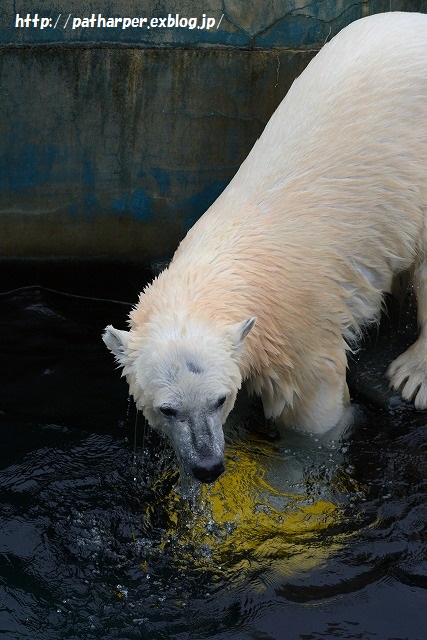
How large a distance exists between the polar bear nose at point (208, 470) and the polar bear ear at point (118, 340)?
0.60 meters

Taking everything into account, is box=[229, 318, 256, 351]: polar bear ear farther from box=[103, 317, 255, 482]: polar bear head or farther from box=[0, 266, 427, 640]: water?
box=[0, 266, 427, 640]: water

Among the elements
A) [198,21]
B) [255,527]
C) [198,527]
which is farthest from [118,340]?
[198,21]

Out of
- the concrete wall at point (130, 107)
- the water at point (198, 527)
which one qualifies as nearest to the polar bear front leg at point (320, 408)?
the water at point (198, 527)

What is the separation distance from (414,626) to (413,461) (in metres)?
1.13

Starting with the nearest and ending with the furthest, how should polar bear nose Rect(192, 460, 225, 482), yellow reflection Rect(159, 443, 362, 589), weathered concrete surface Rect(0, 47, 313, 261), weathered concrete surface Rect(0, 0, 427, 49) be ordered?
polar bear nose Rect(192, 460, 225, 482) < yellow reflection Rect(159, 443, 362, 589) < weathered concrete surface Rect(0, 0, 427, 49) < weathered concrete surface Rect(0, 47, 313, 261)

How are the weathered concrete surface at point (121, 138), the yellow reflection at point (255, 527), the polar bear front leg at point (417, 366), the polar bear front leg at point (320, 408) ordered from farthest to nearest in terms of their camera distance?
1. the weathered concrete surface at point (121, 138)
2. the polar bear front leg at point (417, 366)
3. the polar bear front leg at point (320, 408)
4. the yellow reflection at point (255, 527)

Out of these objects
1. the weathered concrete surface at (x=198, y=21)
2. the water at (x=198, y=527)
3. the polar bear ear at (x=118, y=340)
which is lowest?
the water at (x=198, y=527)

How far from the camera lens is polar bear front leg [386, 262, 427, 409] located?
5.17 meters

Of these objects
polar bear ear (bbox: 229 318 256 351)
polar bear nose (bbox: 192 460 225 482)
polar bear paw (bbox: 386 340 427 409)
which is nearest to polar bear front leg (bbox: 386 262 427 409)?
polar bear paw (bbox: 386 340 427 409)

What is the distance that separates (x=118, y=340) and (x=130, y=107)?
2.50 metres

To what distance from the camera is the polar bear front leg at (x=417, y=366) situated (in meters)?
5.17

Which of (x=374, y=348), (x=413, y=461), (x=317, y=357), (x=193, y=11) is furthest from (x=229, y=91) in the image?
(x=413, y=461)

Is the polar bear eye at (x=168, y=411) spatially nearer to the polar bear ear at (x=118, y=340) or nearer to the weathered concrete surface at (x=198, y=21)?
Result: the polar bear ear at (x=118, y=340)

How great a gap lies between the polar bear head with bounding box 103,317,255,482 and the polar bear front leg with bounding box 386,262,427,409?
1.37 meters
